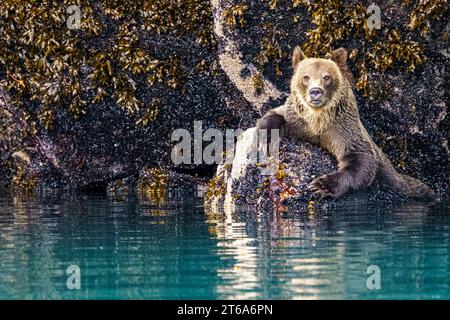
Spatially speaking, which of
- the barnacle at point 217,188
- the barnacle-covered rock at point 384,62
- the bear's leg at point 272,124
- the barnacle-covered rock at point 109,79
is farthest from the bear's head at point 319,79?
the barnacle-covered rock at point 109,79

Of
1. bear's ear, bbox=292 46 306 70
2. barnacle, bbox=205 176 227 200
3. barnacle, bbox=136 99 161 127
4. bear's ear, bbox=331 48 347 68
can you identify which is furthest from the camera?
barnacle, bbox=136 99 161 127

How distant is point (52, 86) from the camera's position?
56.7ft

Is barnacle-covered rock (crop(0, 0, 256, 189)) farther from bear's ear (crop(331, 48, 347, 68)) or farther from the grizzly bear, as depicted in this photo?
bear's ear (crop(331, 48, 347, 68))

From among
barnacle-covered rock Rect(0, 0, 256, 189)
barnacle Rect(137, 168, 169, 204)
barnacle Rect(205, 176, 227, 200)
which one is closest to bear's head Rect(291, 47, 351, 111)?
barnacle Rect(205, 176, 227, 200)

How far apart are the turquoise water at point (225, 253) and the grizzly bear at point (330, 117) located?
2.98 ft

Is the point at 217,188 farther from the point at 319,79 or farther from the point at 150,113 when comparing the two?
the point at 150,113

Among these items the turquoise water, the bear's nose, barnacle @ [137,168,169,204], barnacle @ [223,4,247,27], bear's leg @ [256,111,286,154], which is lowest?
the turquoise water

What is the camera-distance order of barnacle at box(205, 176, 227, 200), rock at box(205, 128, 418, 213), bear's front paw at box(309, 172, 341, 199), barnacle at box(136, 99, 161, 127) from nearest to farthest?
bear's front paw at box(309, 172, 341, 199)
rock at box(205, 128, 418, 213)
barnacle at box(205, 176, 227, 200)
barnacle at box(136, 99, 161, 127)

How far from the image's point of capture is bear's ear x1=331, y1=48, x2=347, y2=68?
14383 millimetres

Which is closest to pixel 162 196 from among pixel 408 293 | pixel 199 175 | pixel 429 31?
pixel 199 175

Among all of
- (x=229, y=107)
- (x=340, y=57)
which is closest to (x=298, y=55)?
(x=340, y=57)
